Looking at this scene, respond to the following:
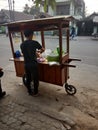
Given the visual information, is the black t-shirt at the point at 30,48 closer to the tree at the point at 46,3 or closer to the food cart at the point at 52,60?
the food cart at the point at 52,60

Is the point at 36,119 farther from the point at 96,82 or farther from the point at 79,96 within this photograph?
the point at 96,82

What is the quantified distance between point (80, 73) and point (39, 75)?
227cm

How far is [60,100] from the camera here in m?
3.85

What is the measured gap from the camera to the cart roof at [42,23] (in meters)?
3.42

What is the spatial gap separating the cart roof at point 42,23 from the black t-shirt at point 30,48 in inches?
17.1

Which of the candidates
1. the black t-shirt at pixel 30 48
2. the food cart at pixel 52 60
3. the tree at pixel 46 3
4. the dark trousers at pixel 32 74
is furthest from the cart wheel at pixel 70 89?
the tree at pixel 46 3

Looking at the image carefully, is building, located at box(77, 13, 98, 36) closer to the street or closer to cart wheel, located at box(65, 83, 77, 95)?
the street

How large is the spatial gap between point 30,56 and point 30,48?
0.20 m

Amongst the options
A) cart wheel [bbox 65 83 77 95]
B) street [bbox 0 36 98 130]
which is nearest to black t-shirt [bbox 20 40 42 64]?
street [bbox 0 36 98 130]

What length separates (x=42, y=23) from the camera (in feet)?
11.9

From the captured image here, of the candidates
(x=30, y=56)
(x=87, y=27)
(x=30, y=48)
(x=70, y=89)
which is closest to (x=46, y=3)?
(x=30, y=48)

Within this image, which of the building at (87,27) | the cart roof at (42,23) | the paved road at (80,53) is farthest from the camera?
the building at (87,27)

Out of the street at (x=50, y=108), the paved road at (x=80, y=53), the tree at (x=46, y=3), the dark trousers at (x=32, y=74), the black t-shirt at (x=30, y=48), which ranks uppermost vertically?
the tree at (x=46, y=3)

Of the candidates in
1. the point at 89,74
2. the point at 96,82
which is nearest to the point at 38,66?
the point at 96,82
